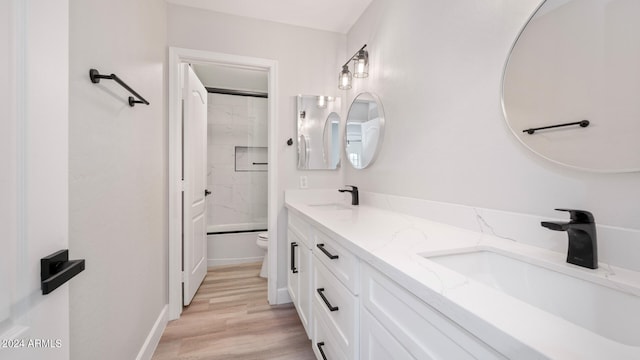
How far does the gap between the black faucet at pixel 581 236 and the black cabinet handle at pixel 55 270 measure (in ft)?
3.72

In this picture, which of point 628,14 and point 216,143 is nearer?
point 628,14

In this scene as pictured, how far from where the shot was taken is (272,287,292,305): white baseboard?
2.16 m

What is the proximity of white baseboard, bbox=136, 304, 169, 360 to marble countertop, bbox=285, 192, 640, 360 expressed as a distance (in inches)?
51.9

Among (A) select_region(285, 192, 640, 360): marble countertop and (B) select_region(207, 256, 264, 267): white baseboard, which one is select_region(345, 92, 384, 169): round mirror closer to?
(A) select_region(285, 192, 640, 360): marble countertop

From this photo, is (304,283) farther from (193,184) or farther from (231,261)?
(231,261)

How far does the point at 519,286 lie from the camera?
2.51ft

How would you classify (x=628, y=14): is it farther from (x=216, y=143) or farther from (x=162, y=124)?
(x=216, y=143)

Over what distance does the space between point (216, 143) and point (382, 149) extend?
266 cm

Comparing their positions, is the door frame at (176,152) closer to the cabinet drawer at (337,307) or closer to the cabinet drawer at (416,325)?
the cabinet drawer at (337,307)

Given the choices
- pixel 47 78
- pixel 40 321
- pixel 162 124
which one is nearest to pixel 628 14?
pixel 47 78

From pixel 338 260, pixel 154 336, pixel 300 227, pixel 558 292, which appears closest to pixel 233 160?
pixel 300 227

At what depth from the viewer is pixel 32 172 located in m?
0.48

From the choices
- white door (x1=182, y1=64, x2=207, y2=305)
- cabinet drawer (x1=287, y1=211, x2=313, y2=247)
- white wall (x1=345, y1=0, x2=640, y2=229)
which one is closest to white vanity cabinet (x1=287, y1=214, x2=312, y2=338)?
cabinet drawer (x1=287, y1=211, x2=313, y2=247)

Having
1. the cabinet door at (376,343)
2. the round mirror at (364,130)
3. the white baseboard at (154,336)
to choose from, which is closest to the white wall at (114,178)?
the white baseboard at (154,336)
